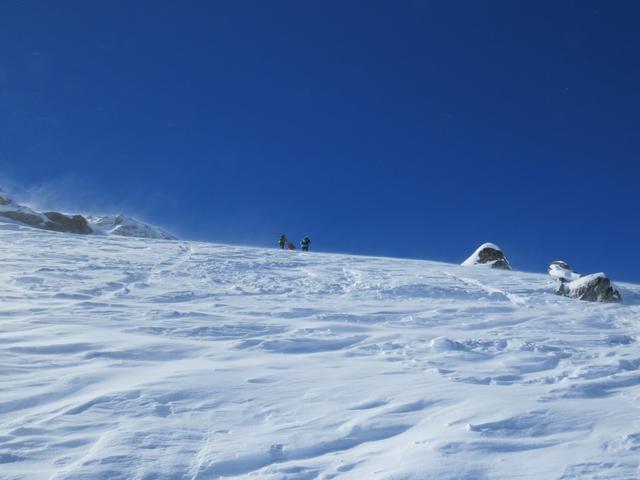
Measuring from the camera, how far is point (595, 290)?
40.4ft

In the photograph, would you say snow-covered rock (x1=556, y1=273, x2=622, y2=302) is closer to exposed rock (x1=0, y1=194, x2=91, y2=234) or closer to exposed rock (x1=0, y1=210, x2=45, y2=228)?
exposed rock (x1=0, y1=210, x2=45, y2=228)

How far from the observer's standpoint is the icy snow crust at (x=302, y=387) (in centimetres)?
308

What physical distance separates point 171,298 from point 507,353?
241 inches

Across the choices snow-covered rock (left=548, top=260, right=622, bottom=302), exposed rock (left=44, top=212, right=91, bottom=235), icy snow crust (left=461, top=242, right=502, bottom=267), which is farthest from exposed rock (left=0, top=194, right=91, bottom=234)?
snow-covered rock (left=548, top=260, right=622, bottom=302)

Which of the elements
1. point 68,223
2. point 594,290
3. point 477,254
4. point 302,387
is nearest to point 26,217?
point 68,223

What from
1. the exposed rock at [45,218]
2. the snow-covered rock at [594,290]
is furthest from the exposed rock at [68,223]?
the snow-covered rock at [594,290]

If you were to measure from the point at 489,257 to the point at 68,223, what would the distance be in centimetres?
3458

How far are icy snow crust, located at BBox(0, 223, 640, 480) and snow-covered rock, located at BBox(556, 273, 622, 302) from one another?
2610 millimetres

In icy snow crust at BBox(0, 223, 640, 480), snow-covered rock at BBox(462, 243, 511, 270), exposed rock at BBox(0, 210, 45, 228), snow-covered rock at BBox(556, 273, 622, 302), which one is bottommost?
icy snow crust at BBox(0, 223, 640, 480)

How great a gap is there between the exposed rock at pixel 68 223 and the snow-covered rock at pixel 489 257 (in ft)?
105

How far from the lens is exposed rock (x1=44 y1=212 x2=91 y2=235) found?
126 feet

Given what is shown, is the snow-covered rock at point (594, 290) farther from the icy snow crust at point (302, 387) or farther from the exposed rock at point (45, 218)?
the exposed rock at point (45, 218)

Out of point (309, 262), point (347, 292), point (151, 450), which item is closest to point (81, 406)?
point (151, 450)

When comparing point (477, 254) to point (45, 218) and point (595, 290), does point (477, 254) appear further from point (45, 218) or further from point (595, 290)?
point (45, 218)
